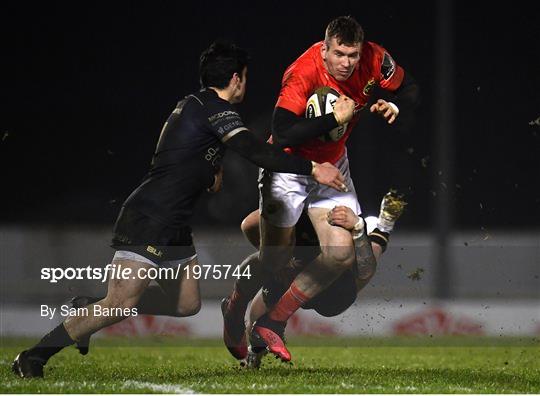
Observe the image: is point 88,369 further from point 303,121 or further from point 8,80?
point 8,80

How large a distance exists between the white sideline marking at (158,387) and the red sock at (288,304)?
97 cm

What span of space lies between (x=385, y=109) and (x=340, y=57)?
18.3 inches

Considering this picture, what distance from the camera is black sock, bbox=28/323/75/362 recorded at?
629 centimetres

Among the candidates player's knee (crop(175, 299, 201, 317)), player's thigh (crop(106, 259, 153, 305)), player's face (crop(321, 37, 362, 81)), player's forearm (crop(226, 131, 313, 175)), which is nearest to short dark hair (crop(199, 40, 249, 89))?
player's forearm (crop(226, 131, 313, 175))

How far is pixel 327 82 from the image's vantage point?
6.91 metres

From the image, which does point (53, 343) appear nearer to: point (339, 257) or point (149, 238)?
point (149, 238)

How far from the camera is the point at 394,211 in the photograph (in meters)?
7.75

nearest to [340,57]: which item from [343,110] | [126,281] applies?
[343,110]

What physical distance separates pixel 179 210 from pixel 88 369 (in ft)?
5.20

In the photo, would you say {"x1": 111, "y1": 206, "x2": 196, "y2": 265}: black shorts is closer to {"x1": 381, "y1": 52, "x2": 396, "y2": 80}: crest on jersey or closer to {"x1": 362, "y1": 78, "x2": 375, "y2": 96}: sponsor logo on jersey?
{"x1": 362, "y1": 78, "x2": 375, "y2": 96}: sponsor logo on jersey

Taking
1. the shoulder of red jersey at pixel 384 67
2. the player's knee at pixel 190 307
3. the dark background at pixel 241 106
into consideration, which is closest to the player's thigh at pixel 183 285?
the player's knee at pixel 190 307

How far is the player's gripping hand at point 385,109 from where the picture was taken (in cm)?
655

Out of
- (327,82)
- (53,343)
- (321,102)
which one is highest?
(327,82)

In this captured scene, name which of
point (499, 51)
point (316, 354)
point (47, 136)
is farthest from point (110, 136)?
point (316, 354)
